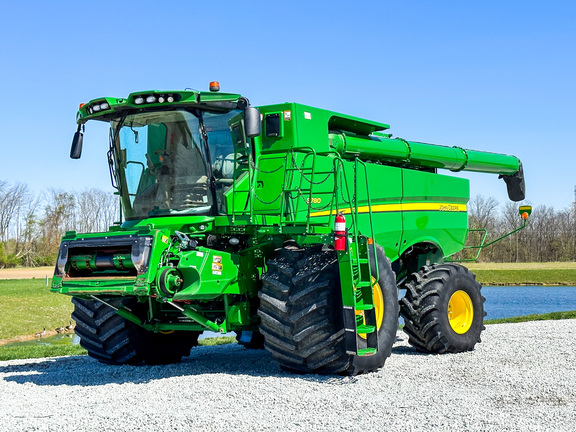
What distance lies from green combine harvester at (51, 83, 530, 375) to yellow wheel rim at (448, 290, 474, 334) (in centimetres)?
6

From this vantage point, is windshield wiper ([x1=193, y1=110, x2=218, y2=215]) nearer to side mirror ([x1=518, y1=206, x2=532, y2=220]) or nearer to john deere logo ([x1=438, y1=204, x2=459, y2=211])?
john deere logo ([x1=438, y1=204, x2=459, y2=211])

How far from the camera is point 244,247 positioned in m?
9.12

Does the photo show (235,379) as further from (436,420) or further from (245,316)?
(436,420)

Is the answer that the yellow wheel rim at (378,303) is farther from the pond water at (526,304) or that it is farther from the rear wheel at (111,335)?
the pond water at (526,304)

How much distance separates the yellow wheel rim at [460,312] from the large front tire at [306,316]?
10.4 ft

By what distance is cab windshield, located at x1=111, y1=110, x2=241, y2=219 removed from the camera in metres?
8.84

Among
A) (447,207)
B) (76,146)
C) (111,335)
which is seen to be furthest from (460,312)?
(76,146)

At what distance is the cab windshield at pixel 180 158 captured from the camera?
884 centimetres

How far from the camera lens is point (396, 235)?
433 inches

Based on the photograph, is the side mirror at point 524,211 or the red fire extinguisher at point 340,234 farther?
the side mirror at point 524,211

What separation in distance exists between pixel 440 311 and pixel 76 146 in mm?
6072

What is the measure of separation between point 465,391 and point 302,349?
6.43ft

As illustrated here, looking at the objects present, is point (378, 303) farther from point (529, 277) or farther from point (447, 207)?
point (529, 277)

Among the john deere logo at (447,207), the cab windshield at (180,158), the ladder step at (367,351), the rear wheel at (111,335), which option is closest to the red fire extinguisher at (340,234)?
the ladder step at (367,351)
